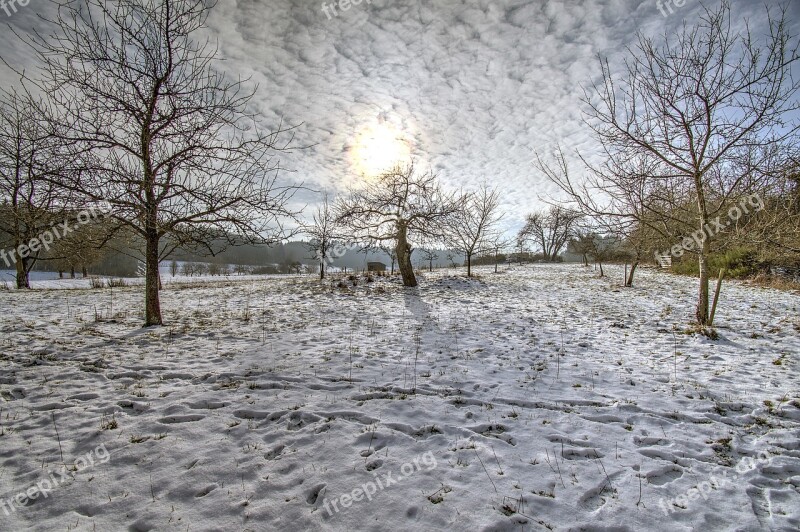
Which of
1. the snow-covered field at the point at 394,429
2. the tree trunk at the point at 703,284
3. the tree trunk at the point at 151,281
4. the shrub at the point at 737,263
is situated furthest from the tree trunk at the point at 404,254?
the shrub at the point at 737,263

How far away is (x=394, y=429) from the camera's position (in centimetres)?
387

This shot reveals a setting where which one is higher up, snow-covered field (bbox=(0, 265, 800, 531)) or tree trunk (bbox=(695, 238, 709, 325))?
tree trunk (bbox=(695, 238, 709, 325))

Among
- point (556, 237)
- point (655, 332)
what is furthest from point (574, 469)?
point (556, 237)

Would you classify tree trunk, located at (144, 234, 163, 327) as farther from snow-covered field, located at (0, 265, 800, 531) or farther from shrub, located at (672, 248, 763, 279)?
shrub, located at (672, 248, 763, 279)

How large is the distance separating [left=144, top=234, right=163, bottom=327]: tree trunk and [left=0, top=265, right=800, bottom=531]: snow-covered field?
2.72 feet

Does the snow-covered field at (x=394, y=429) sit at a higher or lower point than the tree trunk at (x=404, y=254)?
lower

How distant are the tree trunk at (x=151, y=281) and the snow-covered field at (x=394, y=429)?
0.83 m

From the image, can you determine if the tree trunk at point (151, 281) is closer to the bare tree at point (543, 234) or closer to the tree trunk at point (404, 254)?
the tree trunk at point (404, 254)

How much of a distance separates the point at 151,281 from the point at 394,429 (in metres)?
7.82

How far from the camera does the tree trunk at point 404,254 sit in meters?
16.5

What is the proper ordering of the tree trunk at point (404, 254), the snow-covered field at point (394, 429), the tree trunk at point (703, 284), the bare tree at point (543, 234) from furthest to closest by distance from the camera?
the bare tree at point (543, 234), the tree trunk at point (404, 254), the tree trunk at point (703, 284), the snow-covered field at point (394, 429)

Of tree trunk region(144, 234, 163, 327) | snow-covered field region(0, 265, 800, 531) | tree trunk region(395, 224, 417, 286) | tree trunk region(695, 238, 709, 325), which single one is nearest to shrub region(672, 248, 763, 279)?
tree trunk region(695, 238, 709, 325)

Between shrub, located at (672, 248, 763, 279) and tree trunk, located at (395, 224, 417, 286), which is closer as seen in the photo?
tree trunk, located at (395, 224, 417, 286)

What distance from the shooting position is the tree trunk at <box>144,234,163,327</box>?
7660 millimetres
